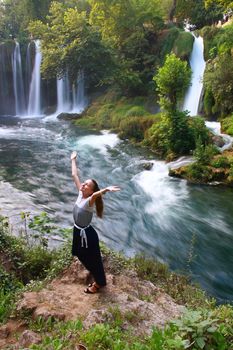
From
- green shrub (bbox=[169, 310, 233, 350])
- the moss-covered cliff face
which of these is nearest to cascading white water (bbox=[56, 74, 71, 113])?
the moss-covered cliff face

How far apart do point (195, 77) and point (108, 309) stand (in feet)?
66.4

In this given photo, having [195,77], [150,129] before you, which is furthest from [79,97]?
[150,129]

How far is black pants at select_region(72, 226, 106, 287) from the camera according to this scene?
5.11 m

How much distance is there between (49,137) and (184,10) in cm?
1994

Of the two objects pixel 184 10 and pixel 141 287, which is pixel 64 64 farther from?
pixel 141 287

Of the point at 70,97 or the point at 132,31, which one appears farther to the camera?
the point at 70,97

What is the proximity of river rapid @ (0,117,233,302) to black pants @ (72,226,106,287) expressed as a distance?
273 cm

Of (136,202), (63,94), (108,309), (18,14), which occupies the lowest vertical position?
(136,202)

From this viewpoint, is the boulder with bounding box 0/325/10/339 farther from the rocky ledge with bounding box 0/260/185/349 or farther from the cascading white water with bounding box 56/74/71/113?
the cascading white water with bounding box 56/74/71/113

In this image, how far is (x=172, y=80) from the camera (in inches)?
587

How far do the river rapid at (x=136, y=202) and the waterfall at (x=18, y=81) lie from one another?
13479 mm

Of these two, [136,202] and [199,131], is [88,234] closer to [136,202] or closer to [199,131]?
[136,202]

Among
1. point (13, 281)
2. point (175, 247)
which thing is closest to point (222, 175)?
point (175, 247)

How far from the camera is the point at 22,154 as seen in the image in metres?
17.0
